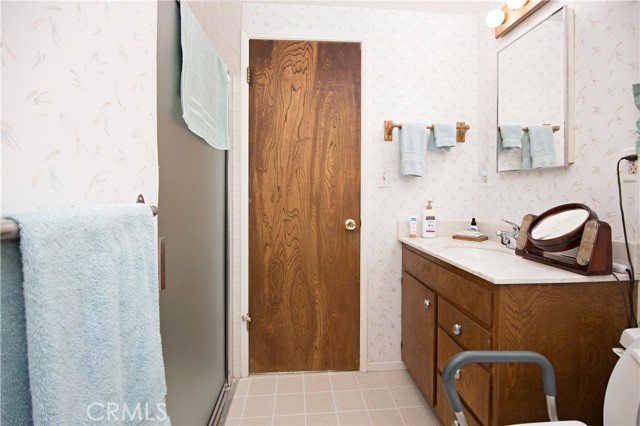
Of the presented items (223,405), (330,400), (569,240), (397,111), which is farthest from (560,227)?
(223,405)

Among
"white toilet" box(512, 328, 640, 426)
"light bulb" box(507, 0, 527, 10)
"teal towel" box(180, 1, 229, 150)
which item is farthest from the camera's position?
"light bulb" box(507, 0, 527, 10)

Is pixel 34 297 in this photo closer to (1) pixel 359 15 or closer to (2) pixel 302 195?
(2) pixel 302 195

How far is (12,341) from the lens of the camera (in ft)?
1.25

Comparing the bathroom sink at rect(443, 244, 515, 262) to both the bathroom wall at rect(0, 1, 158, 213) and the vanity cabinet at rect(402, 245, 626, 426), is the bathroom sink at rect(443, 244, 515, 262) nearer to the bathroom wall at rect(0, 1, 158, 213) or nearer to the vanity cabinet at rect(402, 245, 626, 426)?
the vanity cabinet at rect(402, 245, 626, 426)

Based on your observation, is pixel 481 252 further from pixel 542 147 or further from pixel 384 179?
pixel 384 179

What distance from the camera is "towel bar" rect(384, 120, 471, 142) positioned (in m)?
2.01

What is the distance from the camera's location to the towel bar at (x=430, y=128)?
79.0 inches

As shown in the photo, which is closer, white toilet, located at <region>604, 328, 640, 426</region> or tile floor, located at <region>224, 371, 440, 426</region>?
white toilet, located at <region>604, 328, 640, 426</region>

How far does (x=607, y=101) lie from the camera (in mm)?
1231

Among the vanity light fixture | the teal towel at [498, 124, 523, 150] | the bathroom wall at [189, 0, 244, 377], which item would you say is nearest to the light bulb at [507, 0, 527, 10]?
the vanity light fixture

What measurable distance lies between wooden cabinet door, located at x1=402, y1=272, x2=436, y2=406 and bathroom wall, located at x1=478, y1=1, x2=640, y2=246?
0.77 metres

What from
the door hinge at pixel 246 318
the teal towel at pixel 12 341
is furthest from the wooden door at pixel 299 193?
the teal towel at pixel 12 341

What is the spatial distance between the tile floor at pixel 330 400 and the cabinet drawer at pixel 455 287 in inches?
28.2

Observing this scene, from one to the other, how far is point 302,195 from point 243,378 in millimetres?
1257
